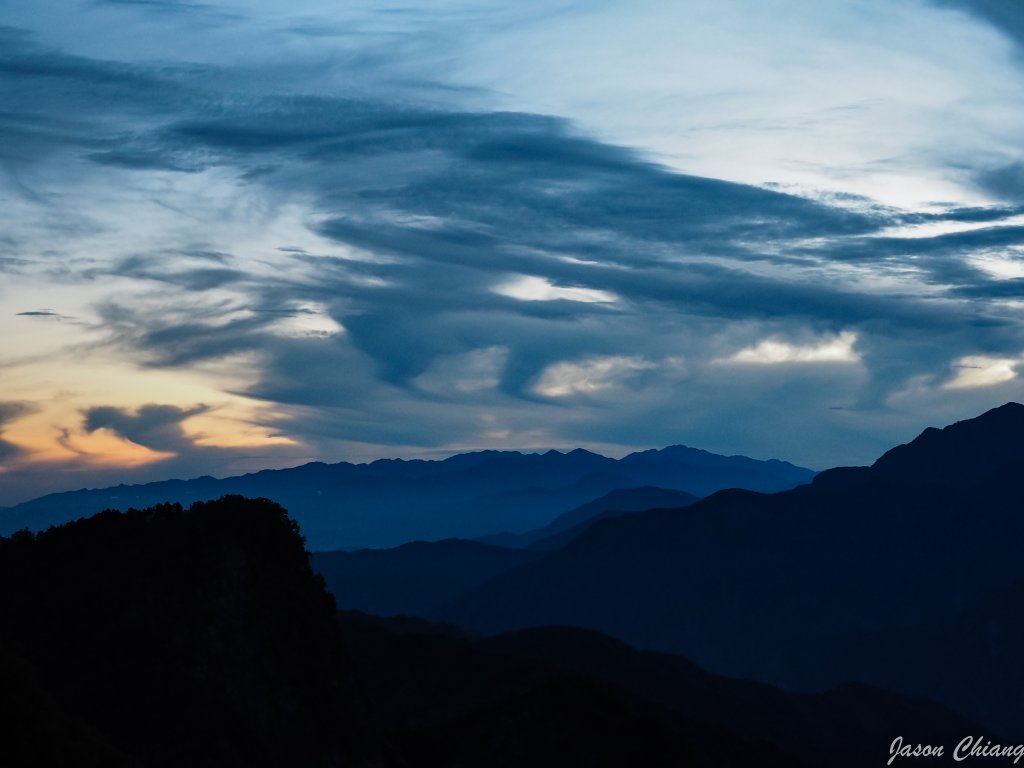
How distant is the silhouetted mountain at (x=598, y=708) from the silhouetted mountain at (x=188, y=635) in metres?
6.60

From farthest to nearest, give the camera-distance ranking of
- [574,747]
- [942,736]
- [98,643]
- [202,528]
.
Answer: [942,736], [574,747], [202,528], [98,643]

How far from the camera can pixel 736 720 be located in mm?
133375

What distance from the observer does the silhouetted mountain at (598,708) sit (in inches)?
2518

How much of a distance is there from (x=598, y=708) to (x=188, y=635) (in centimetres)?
2409

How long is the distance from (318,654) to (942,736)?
369 ft

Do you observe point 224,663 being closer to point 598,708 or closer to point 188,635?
point 188,635

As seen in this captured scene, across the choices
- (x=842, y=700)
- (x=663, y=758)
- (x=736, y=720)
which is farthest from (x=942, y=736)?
(x=663, y=758)

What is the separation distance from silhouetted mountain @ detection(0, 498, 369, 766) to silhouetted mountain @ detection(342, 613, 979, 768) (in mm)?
6600

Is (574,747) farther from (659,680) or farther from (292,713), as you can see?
(659,680)
